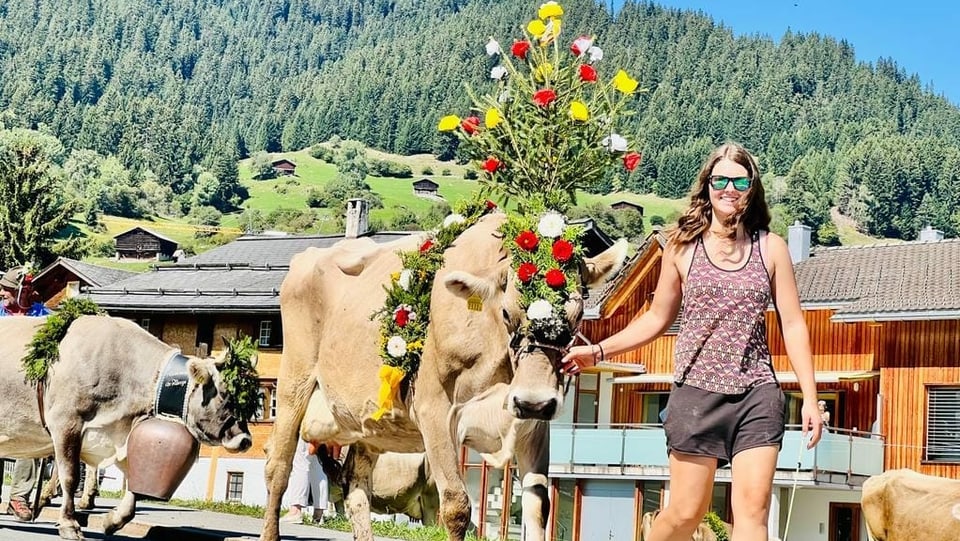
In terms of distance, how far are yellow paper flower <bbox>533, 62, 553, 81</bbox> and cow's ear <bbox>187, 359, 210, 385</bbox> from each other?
13.3 ft

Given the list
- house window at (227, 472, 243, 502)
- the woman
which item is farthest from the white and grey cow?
house window at (227, 472, 243, 502)

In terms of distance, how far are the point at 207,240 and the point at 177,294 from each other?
428 feet

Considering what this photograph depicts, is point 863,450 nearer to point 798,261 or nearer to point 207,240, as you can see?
point 798,261

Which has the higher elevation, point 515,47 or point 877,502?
point 515,47

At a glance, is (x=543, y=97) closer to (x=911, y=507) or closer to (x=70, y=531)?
(x=70, y=531)

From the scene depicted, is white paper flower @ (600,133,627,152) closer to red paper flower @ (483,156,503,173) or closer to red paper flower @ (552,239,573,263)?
red paper flower @ (483,156,503,173)

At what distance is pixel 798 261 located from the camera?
5431cm

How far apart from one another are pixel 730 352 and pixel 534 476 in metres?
3.22

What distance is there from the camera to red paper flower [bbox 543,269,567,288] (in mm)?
8977

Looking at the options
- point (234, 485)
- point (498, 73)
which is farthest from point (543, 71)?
point (234, 485)

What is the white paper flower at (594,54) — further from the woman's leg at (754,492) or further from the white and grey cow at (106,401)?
the woman's leg at (754,492)

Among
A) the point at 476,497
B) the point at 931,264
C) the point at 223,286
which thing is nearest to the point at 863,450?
the point at 931,264

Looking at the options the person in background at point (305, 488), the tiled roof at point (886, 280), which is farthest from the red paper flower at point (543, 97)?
the tiled roof at point (886, 280)

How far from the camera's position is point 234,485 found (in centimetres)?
5578
